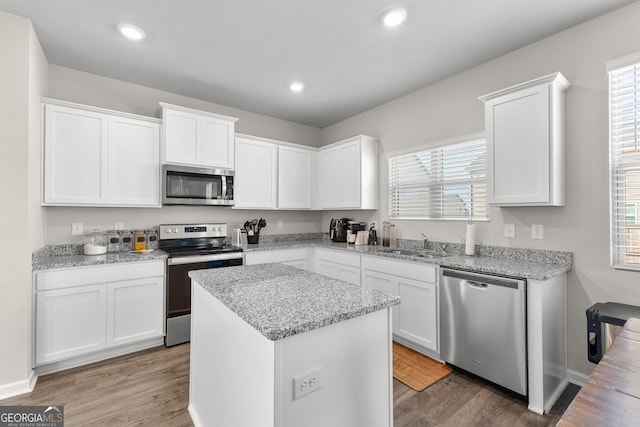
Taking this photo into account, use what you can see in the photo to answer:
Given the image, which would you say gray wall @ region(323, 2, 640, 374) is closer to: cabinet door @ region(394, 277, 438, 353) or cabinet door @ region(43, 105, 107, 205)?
cabinet door @ region(394, 277, 438, 353)

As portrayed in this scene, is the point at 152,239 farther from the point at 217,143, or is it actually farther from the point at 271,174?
the point at 271,174

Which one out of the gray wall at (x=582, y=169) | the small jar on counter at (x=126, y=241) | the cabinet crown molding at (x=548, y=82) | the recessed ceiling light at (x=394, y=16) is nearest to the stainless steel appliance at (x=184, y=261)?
the small jar on counter at (x=126, y=241)

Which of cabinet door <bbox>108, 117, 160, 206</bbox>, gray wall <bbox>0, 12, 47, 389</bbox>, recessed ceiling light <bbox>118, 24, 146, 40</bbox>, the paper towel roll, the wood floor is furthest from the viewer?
cabinet door <bbox>108, 117, 160, 206</bbox>

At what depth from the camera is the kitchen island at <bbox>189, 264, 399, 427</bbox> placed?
102 centimetres

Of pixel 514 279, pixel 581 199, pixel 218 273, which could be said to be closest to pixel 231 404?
pixel 218 273

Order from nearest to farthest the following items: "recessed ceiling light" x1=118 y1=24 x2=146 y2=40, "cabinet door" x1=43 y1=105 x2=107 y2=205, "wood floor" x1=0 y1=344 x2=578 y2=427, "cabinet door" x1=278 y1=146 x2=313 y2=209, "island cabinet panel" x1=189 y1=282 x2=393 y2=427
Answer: "island cabinet panel" x1=189 y1=282 x2=393 y2=427
"wood floor" x1=0 y1=344 x2=578 y2=427
"recessed ceiling light" x1=118 y1=24 x2=146 y2=40
"cabinet door" x1=43 y1=105 x2=107 y2=205
"cabinet door" x1=278 y1=146 x2=313 y2=209

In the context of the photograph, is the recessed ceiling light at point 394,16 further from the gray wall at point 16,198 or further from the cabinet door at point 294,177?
the gray wall at point 16,198

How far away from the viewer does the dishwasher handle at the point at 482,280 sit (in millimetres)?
2092

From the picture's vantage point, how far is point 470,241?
283cm

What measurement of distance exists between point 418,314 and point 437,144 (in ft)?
5.96

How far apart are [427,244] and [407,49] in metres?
1.97

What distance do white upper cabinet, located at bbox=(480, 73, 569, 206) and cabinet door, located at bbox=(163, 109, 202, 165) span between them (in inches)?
114

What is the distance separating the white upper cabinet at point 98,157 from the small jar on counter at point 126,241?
38 centimetres

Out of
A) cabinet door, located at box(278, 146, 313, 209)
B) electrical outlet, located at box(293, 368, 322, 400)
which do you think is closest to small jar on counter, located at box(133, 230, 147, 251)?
cabinet door, located at box(278, 146, 313, 209)
